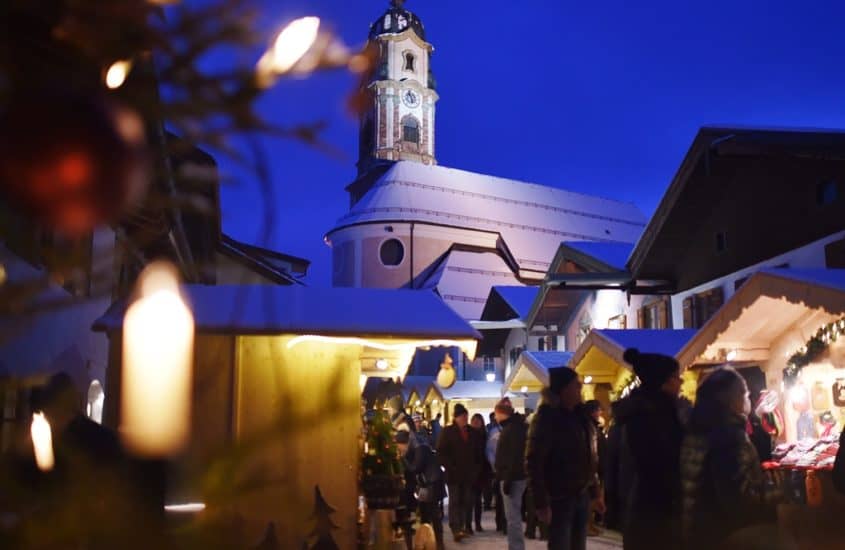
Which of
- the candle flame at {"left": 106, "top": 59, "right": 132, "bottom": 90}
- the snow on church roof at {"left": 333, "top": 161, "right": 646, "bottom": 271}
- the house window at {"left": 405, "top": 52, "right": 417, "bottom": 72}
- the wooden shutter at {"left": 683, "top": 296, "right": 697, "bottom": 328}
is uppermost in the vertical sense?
the house window at {"left": 405, "top": 52, "right": 417, "bottom": 72}

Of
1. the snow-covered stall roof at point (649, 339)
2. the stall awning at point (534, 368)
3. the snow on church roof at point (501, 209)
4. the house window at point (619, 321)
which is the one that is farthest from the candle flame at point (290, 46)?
the snow on church roof at point (501, 209)

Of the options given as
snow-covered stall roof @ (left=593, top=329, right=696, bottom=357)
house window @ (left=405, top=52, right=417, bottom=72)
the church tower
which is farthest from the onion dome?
snow-covered stall roof @ (left=593, top=329, right=696, bottom=357)

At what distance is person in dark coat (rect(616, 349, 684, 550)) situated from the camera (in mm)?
5500

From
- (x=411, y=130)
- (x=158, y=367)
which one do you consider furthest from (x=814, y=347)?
(x=411, y=130)

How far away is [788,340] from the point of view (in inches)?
509

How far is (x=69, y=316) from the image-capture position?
10820 mm

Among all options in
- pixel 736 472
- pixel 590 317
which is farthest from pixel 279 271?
pixel 736 472

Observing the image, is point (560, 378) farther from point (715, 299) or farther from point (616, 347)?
point (715, 299)

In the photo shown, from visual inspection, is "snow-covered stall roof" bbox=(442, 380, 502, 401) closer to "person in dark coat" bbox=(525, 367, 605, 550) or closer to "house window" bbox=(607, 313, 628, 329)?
"house window" bbox=(607, 313, 628, 329)

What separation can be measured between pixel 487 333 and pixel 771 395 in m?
29.0

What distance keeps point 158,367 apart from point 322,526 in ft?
24.3

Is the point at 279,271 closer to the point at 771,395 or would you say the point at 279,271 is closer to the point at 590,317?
the point at 590,317

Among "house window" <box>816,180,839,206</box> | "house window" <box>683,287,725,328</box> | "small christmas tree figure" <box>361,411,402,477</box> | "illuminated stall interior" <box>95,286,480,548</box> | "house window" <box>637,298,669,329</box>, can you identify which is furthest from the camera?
"house window" <box>637,298,669,329</box>

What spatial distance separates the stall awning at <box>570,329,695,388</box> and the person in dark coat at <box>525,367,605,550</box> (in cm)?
821
